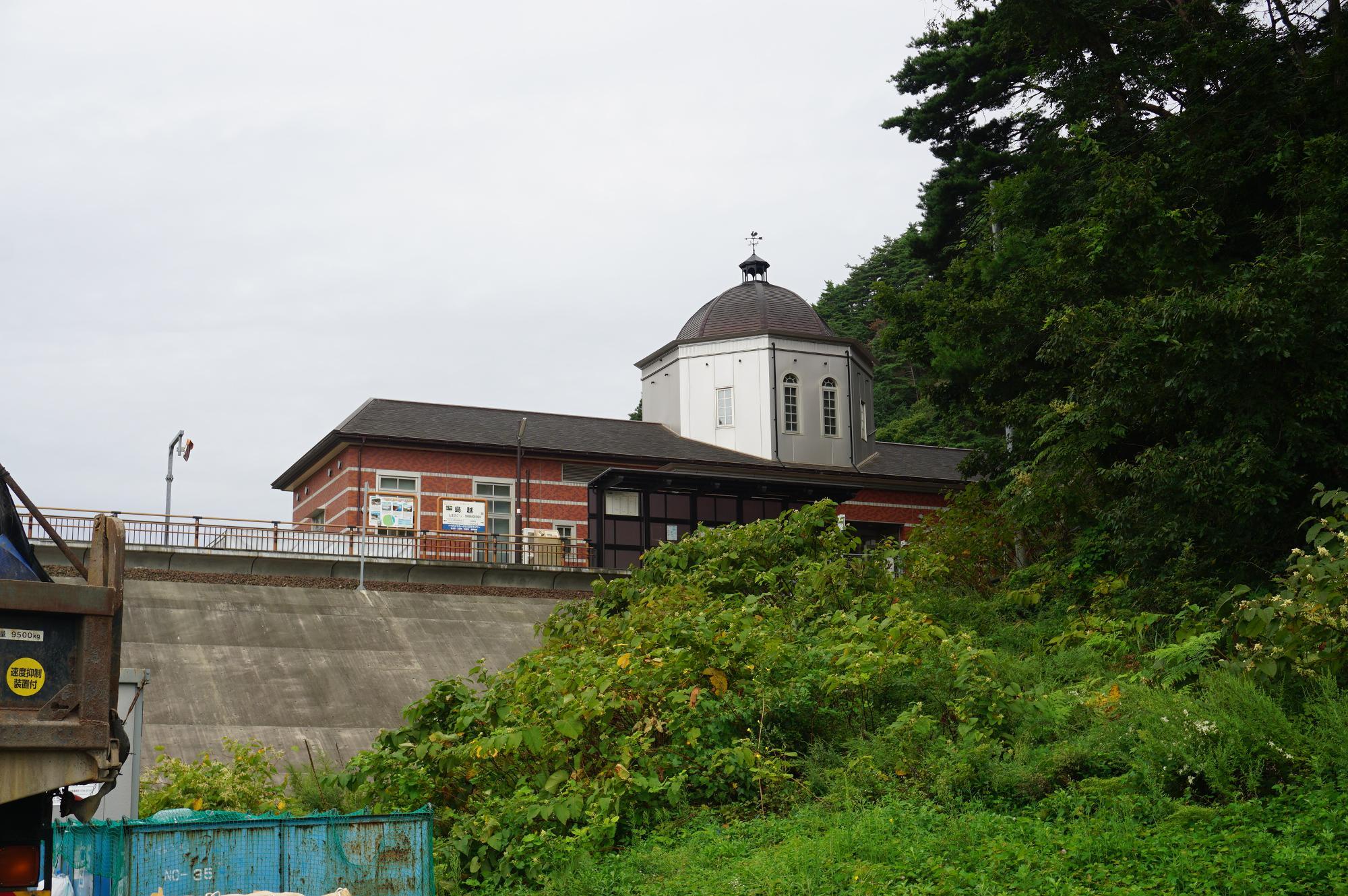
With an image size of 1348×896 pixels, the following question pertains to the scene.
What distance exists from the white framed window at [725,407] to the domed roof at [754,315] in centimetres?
187

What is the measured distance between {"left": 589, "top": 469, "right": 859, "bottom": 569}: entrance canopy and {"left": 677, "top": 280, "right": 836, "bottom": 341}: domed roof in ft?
24.3

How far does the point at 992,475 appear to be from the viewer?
83.4 ft

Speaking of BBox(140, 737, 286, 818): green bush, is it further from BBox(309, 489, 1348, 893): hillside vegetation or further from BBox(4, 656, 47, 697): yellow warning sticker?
BBox(4, 656, 47, 697): yellow warning sticker

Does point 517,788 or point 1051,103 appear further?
point 1051,103

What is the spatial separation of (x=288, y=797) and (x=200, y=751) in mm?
5476

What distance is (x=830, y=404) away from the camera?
42750 mm

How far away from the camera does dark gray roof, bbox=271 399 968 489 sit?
37000 mm

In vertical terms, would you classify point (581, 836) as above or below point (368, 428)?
below

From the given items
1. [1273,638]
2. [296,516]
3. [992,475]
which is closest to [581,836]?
[1273,638]

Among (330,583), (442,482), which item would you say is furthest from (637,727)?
(442,482)

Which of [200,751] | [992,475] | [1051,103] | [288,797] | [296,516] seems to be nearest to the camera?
[288,797]

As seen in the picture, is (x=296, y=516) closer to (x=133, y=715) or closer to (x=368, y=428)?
(x=368, y=428)

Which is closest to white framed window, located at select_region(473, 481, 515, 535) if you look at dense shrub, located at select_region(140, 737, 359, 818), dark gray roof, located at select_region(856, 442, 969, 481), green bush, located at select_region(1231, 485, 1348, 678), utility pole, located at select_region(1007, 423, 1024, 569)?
dark gray roof, located at select_region(856, 442, 969, 481)

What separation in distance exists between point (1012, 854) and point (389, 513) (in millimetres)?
28081
